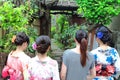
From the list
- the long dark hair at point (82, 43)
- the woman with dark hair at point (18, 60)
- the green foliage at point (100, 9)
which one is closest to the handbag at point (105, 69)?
the long dark hair at point (82, 43)

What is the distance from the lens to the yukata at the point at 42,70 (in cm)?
352

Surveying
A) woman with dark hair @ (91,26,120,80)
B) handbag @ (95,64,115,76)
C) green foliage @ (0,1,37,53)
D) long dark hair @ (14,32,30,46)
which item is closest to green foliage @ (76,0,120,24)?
green foliage @ (0,1,37,53)

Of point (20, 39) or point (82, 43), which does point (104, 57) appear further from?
point (20, 39)

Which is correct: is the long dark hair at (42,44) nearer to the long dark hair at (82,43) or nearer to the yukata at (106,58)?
the long dark hair at (82,43)

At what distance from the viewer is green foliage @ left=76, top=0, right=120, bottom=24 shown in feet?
17.9

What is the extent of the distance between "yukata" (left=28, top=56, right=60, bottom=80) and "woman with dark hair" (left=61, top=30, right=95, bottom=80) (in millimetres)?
159

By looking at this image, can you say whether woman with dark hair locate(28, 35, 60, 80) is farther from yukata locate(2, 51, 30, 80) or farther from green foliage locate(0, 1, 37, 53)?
green foliage locate(0, 1, 37, 53)

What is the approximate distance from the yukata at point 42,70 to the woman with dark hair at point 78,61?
0.52 feet

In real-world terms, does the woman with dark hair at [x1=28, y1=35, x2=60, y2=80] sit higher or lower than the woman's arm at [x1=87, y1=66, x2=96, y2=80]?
higher

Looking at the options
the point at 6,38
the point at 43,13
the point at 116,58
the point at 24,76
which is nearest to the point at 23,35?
the point at 24,76

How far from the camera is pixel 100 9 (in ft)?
17.9

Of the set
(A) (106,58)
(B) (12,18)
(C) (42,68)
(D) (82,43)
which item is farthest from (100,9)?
(C) (42,68)

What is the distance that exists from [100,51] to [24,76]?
1.03 metres

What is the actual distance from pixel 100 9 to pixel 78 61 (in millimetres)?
2087
